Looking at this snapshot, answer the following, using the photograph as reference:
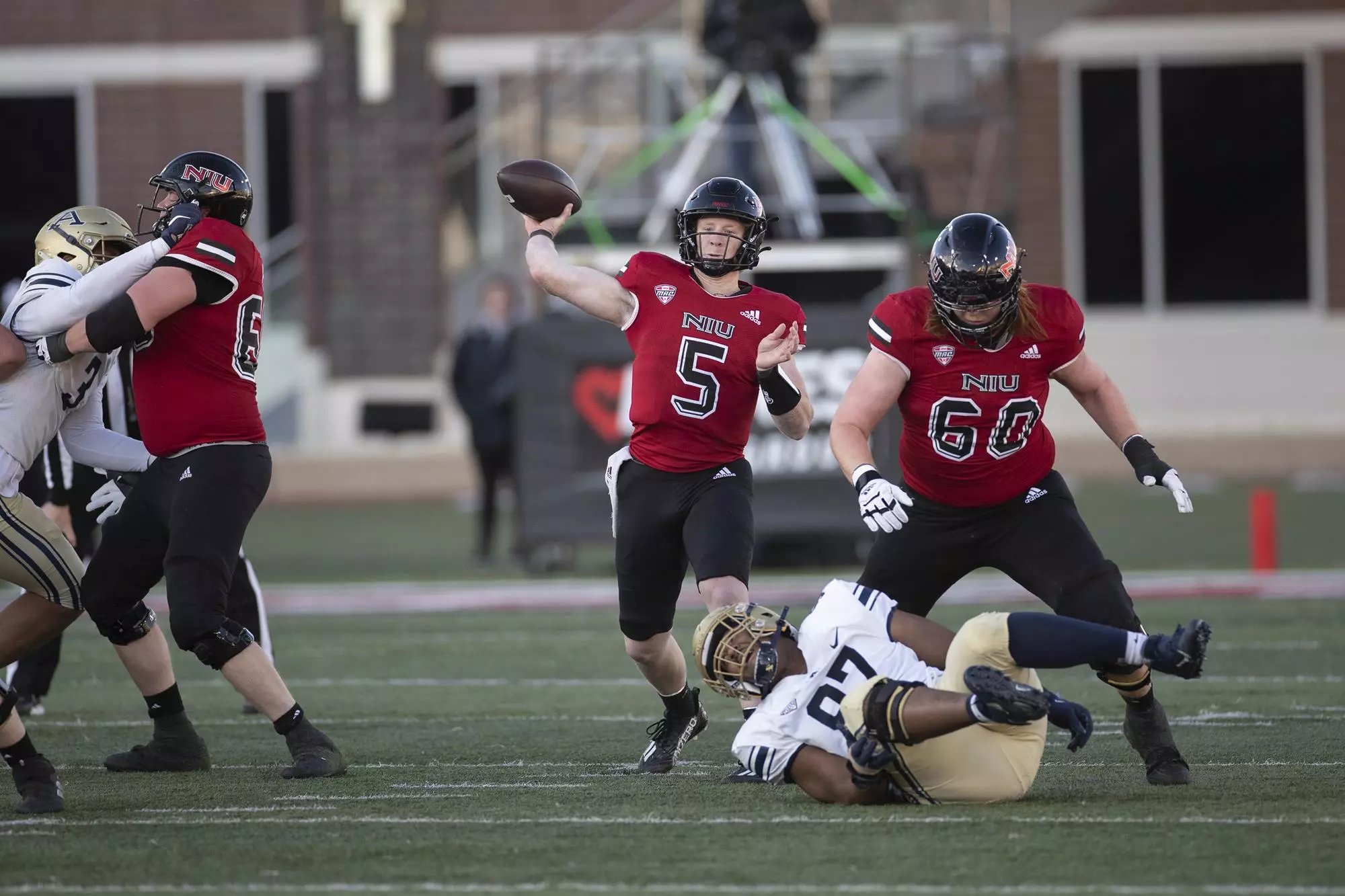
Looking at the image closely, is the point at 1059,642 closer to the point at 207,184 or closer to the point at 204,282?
the point at 204,282

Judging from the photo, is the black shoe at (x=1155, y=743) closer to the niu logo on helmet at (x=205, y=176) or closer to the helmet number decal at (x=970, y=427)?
the helmet number decal at (x=970, y=427)

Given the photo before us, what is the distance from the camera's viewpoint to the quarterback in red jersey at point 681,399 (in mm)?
6555

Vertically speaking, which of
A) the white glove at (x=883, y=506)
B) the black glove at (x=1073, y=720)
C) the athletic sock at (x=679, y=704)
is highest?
the white glove at (x=883, y=506)

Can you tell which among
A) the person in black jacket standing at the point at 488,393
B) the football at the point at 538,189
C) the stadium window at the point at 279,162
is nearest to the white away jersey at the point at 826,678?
the football at the point at 538,189

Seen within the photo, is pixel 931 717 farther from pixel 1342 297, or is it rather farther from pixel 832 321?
pixel 1342 297

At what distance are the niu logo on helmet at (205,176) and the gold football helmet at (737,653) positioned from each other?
2304 mm

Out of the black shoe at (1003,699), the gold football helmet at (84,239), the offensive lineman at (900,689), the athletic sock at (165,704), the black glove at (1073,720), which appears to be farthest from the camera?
the athletic sock at (165,704)

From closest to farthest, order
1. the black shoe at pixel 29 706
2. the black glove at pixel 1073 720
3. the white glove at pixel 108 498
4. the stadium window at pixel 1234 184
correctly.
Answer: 1. the black glove at pixel 1073 720
2. the white glove at pixel 108 498
3. the black shoe at pixel 29 706
4. the stadium window at pixel 1234 184

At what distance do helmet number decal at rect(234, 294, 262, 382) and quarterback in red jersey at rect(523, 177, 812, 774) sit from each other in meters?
0.95

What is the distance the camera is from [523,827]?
18.1 feet

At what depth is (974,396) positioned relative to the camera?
243 inches

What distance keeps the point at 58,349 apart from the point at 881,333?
2.60m

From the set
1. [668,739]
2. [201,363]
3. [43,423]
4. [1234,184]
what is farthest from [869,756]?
[1234,184]

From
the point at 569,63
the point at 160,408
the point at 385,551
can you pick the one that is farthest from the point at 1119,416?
the point at 569,63
